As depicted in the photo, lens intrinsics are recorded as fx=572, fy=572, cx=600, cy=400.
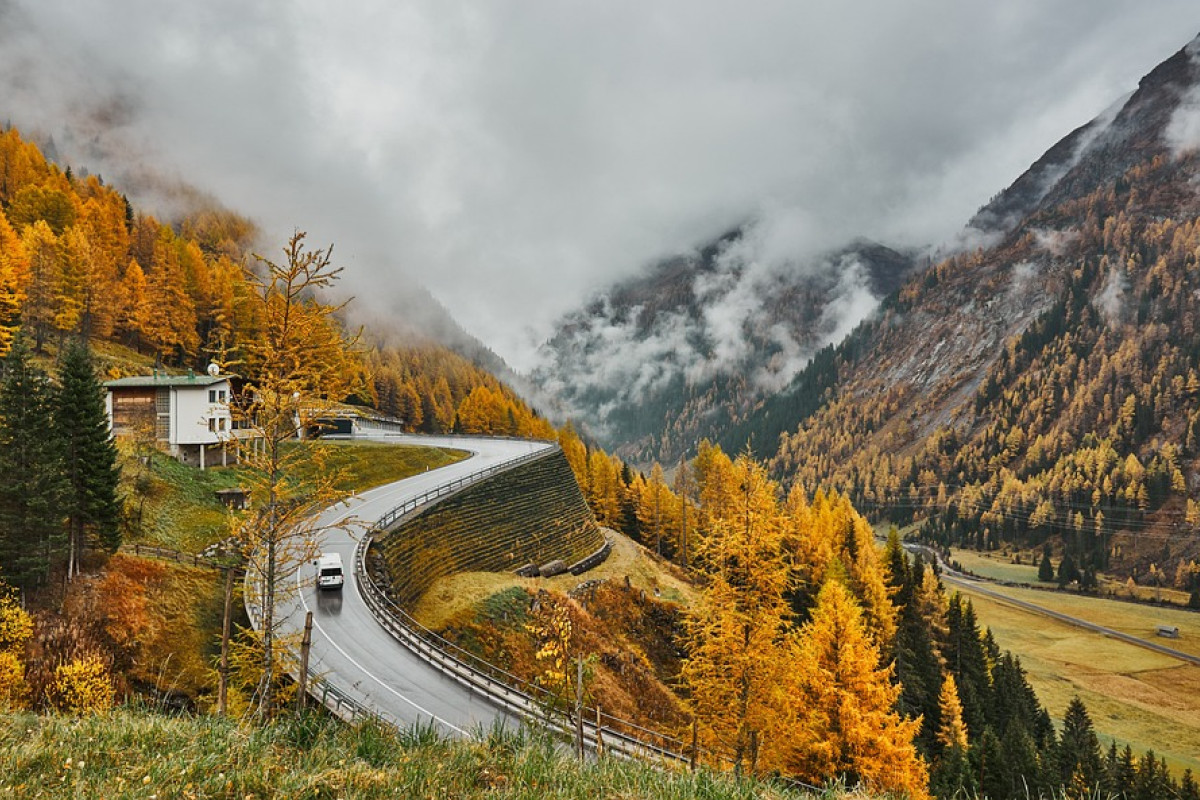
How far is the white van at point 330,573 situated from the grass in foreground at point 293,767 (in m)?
24.0

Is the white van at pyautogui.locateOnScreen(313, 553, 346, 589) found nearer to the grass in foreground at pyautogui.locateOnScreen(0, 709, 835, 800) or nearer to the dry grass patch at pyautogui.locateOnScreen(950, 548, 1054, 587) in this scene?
the grass in foreground at pyautogui.locateOnScreen(0, 709, 835, 800)

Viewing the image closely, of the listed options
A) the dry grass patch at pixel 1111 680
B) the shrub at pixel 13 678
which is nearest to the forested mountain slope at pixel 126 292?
the shrub at pixel 13 678

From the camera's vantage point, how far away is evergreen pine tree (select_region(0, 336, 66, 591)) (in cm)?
2481

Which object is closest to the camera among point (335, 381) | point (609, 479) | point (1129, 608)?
point (335, 381)

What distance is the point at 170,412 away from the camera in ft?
141

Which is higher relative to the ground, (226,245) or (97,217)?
(226,245)

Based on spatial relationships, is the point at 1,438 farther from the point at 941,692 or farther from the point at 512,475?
the point at 941,692

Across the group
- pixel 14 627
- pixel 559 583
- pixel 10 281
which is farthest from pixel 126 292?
pixel 559 583

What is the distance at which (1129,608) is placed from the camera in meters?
125

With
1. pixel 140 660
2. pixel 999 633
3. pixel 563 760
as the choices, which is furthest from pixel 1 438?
pixel 999 633

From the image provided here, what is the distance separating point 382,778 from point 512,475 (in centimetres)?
4733

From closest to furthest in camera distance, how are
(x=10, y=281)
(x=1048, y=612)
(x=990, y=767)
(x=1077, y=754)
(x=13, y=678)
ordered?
(x=13, y=678)
(x=990, y=767)
(x=1077, y=754)
(x=10, y=281)
(x=1048, y=612)

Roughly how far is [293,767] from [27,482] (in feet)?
97.0

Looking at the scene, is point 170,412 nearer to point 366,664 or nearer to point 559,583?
point 366,664
